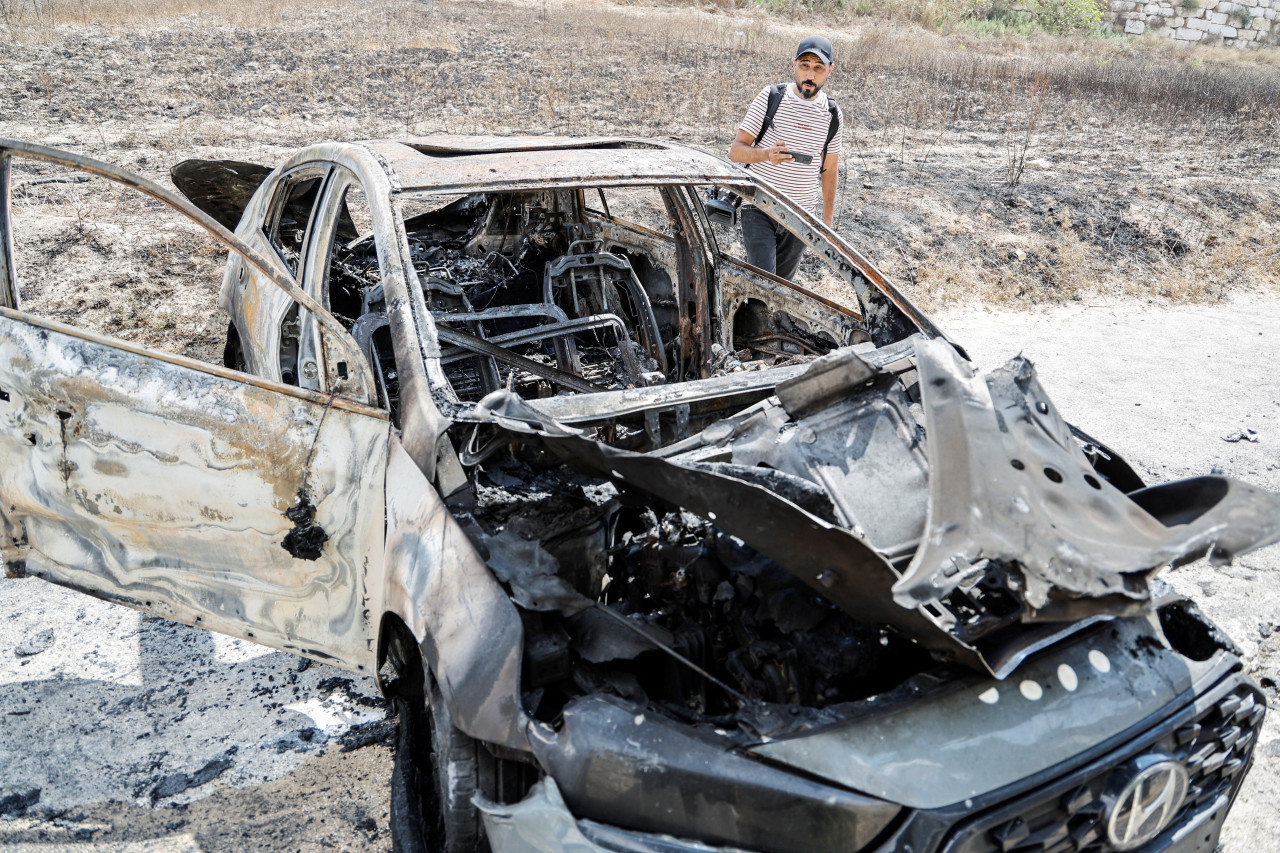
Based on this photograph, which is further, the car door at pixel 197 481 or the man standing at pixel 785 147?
the man standing at pixel 785 147

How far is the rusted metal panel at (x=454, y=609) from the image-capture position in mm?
1763

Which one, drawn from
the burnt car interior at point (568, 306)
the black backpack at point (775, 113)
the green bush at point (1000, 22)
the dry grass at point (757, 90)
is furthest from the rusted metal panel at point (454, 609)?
the green bush at point (1000, 22)

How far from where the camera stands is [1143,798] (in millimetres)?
1726

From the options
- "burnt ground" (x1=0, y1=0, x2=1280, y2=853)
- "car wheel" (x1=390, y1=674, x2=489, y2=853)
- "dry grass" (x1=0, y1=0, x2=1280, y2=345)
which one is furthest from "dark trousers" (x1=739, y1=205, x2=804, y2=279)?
"car wheel" (x1=390, y1=674, x2=489, y2=853)

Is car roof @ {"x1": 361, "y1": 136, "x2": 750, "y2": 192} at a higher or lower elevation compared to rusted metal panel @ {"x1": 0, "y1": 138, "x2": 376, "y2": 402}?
higher

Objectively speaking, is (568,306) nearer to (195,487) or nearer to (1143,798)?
(195,487)

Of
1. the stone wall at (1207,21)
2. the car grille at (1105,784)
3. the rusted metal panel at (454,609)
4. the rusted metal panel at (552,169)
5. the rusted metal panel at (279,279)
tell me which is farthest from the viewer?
the stone wall at (1207,21)

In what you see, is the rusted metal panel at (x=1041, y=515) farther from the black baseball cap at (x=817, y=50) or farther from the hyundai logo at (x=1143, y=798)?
the black baseball cap at (x=817, y=50)

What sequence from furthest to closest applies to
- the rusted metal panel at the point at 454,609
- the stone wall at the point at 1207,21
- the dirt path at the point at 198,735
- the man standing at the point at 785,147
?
the stone wall at the point at 1207,21, the man standing at the point at 785,147, the dirt path at the point at 198,735, the rusted metal panel at the point at 454,609

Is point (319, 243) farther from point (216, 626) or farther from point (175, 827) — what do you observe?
point (175, 827)

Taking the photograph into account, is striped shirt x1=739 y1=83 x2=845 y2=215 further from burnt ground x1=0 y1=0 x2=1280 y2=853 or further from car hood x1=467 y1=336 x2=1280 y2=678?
car hood x1=467 y1=336 x2=1280 y2=678

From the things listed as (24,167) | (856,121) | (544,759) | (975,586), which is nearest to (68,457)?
(544,759)

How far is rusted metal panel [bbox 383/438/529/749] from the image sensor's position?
1.76 metres

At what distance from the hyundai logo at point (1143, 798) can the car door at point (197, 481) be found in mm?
1717
